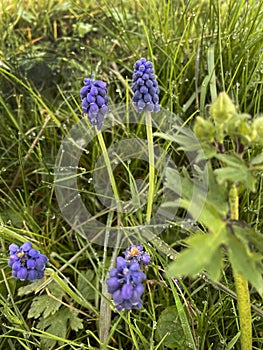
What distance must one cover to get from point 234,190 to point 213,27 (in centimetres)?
132

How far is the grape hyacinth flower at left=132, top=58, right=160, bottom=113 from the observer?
4.64 feet

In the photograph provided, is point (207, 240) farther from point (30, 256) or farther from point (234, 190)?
point (30, 256)

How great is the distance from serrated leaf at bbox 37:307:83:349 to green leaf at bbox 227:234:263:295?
861 mm

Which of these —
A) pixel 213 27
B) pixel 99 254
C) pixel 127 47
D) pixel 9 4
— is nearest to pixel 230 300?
pixel 99 254

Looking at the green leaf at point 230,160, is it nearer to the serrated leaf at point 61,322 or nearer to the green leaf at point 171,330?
the green leaf at point 171,330

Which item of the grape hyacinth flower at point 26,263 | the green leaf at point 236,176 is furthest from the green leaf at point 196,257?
the grape hyacinth flower at point 26,263

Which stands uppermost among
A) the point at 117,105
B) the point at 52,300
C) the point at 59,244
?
the point at 117,105

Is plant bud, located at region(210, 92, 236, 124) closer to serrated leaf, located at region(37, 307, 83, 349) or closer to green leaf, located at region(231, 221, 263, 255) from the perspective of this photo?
green leaf, located at region(231, 221, 263, 255)

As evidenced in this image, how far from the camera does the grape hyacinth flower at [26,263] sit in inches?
51.8

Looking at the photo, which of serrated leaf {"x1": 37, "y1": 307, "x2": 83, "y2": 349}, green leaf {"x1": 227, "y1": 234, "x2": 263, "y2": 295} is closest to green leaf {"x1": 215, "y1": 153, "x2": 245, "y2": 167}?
green leaf {"x1": 227, "y1": 234, "x2": 263, "y2": 295}

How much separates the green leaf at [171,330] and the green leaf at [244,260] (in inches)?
24.6

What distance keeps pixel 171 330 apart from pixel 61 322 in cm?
37

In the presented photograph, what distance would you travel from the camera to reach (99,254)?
183 cm

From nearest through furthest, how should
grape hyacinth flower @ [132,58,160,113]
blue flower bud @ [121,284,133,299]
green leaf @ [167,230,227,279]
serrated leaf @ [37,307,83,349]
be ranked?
green leaf @ [167,230,227,279] → blue flower bud @ [121,284,133,299] → grape hyacinth flower @ [132,58,160,113] → serrated leaf @ [37,307,83,349]
